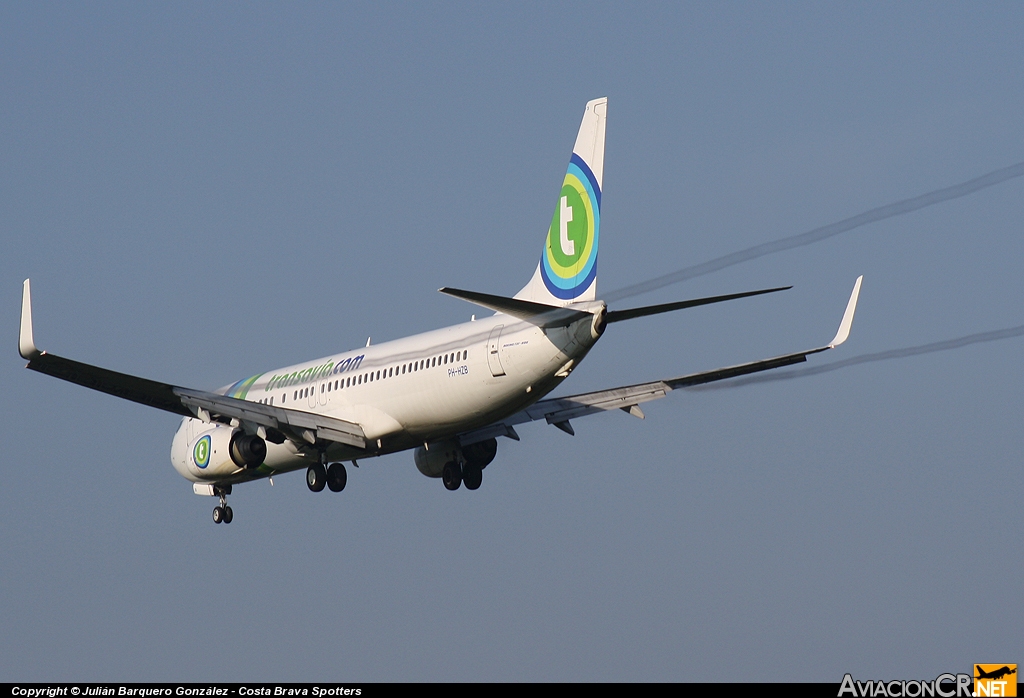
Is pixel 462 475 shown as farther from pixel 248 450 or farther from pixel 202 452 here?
pixel 202 452

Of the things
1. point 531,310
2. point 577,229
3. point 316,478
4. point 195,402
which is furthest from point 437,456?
point 531,310

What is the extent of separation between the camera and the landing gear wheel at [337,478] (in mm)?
47625

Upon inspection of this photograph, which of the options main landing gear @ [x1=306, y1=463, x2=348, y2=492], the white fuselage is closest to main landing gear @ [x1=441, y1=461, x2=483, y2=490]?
the white fuselage

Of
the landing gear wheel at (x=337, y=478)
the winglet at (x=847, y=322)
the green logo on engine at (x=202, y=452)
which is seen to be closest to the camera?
the winglet at (x=847, y=322)

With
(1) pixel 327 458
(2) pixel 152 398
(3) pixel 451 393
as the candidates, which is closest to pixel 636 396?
(3) pixel 451 393

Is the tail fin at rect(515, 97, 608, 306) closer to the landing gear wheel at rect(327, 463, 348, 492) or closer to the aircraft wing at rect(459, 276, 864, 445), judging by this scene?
the aircraft wing at rect(459, 276, 864, 445)

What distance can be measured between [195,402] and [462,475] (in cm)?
928

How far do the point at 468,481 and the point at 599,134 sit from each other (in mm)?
12754

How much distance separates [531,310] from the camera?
128ft

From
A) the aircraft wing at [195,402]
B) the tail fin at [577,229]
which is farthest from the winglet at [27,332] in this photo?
the tail fin at [577,229]

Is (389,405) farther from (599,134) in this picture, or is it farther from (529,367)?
(599,134)

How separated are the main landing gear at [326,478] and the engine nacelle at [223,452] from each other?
1.58 m

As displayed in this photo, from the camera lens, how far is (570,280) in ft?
137

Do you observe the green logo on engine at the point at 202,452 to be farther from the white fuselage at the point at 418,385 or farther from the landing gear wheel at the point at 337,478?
the landing gear wheel at the point at 337,478
